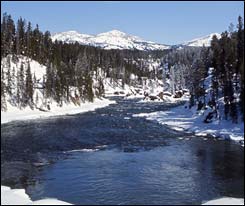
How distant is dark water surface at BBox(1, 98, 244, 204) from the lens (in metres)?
26.8

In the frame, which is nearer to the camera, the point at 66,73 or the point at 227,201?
the point at 227,201

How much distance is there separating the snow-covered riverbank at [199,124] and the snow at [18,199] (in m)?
28.6

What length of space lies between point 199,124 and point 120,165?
3025cm

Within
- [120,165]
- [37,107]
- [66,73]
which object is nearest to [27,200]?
[120,165]

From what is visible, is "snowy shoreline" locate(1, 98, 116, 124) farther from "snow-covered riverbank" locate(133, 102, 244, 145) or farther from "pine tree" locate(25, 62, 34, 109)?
"snow-covered riverbank" locate(133, 102, 244, 145)

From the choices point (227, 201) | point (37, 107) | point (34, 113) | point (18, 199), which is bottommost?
point (227, 201)

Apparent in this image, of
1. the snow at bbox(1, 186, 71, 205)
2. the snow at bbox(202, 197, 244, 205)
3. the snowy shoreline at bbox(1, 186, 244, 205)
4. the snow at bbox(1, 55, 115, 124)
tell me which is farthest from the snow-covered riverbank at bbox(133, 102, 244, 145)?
the snow at bbox(1, 186, 71, 205)

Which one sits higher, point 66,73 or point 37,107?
point 66,73

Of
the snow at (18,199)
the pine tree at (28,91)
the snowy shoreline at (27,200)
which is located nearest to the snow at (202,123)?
the snowy shoreline at (27,200)

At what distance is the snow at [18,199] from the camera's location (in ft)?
78.4

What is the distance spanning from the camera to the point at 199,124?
62.9 metres

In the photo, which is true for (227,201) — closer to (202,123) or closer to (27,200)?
(27,200)

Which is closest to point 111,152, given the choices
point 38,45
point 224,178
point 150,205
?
point 224,178

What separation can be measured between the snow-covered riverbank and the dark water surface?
3.43m
